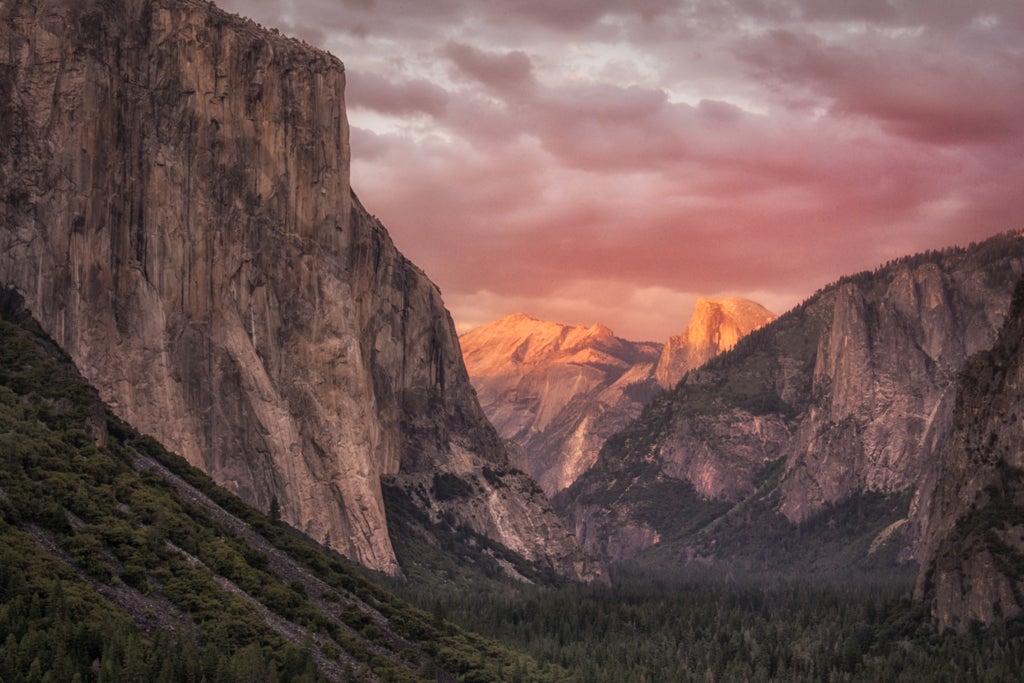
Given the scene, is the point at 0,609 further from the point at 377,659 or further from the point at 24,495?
the point at 377,659

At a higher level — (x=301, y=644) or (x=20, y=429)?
(x=20, y=429)

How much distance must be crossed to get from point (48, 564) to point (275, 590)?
138 feet

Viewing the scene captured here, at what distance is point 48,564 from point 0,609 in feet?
52.8

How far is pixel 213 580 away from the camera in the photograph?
187 m

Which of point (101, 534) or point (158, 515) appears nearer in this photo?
point (101, 534)

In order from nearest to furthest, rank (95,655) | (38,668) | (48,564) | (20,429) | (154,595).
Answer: (38,668), (95,655), (48,564), (154,595), (20,429)

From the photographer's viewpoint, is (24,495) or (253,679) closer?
(253,679)

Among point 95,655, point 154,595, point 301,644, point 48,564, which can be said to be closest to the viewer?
point 95,655

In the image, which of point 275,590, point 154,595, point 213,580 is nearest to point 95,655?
point 154,595

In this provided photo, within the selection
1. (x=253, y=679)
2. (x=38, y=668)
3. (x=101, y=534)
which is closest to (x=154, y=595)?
(x=101, y=534)

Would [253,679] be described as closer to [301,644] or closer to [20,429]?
[301,644]

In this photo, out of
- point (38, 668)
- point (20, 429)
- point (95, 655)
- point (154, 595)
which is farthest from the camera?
point (20, 429)

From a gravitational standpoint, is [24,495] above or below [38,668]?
above

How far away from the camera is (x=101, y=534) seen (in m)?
178
